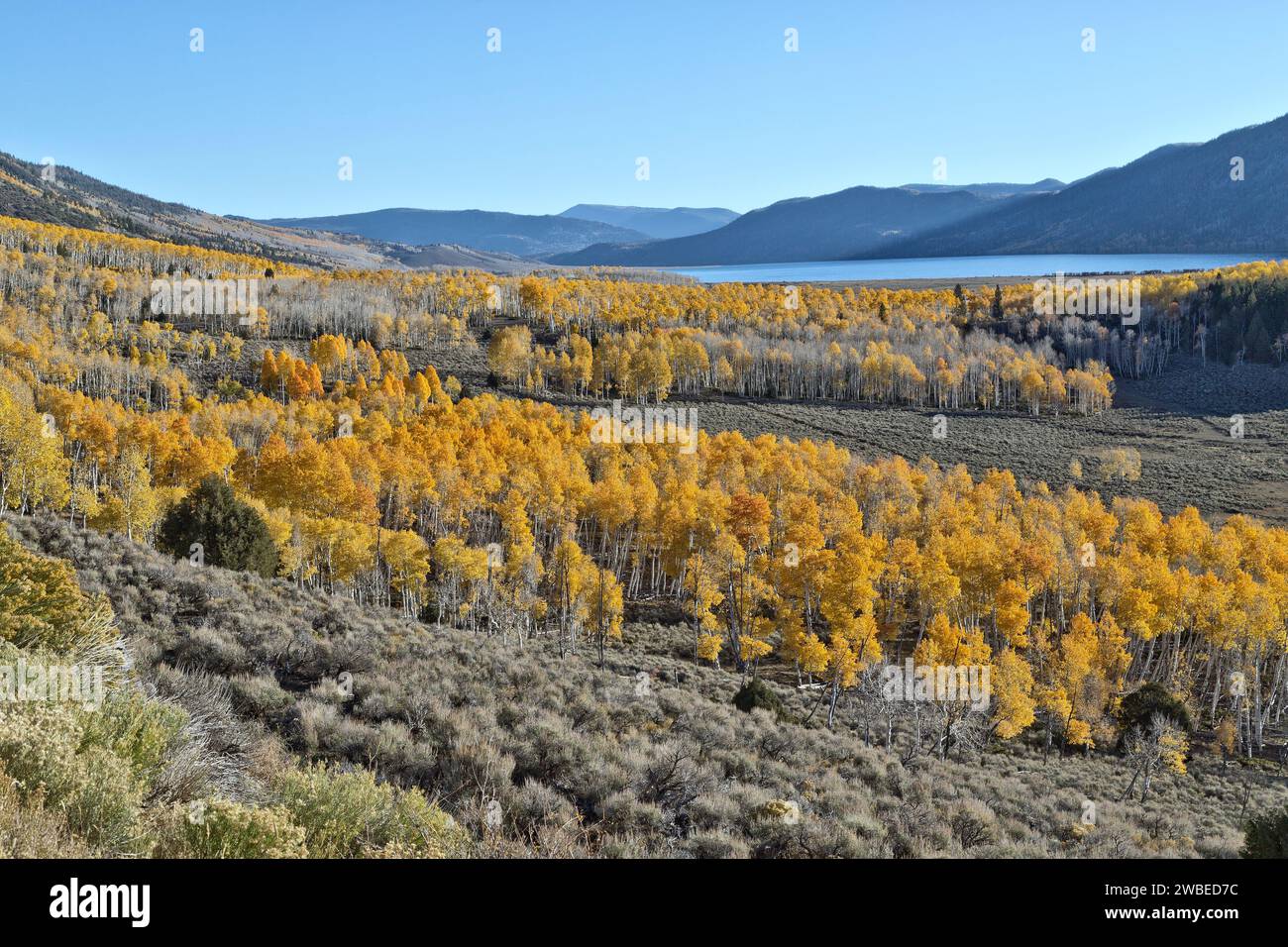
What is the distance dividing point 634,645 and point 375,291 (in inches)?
5637

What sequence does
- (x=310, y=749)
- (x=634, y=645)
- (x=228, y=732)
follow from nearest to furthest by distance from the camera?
(x=228, y=732) → (x=310, y=749) → (x=634, y=645)

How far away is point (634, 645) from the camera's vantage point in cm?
4538

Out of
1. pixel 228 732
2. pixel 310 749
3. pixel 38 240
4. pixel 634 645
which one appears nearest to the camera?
pixel 228 732
